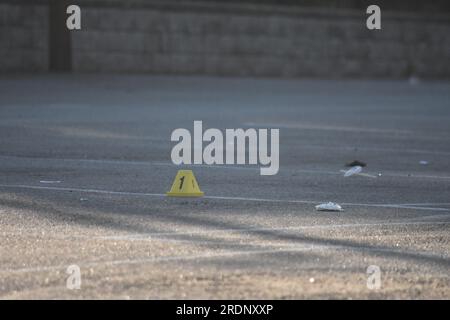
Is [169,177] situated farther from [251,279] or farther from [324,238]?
[251,279]

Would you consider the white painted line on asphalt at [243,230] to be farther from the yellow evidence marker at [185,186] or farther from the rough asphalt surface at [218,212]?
the yellow evidence marker at [185,186]

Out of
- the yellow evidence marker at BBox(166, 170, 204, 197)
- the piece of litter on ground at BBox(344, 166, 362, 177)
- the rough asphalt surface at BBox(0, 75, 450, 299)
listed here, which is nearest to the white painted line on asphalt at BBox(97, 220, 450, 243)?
the rough asphalt surface at BBox(0, 75, 450, 299)

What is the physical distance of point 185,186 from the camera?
38.8 ft

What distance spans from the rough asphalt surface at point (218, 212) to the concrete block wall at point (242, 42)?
11.5 m

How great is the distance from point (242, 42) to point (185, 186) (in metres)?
26.9

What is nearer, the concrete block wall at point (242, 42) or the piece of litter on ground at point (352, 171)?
the piece of litter on ground at point (352, 171)

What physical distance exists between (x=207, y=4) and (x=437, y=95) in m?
8.50

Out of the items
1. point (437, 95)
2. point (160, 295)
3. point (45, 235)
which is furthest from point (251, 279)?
point (437, 95)

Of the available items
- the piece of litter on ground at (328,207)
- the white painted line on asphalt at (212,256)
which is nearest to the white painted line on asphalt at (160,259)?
the white painted line on asphalt at (212,256)

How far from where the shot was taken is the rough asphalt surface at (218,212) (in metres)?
7.82

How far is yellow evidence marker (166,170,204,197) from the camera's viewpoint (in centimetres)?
1179

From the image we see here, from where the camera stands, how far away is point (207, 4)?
37.7 metres

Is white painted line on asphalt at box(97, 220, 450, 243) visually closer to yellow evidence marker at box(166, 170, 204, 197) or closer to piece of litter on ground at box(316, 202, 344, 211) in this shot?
piece of litter on ground at box(316, 202, 344, 211)

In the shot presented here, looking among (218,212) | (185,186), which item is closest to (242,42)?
(185,186)
